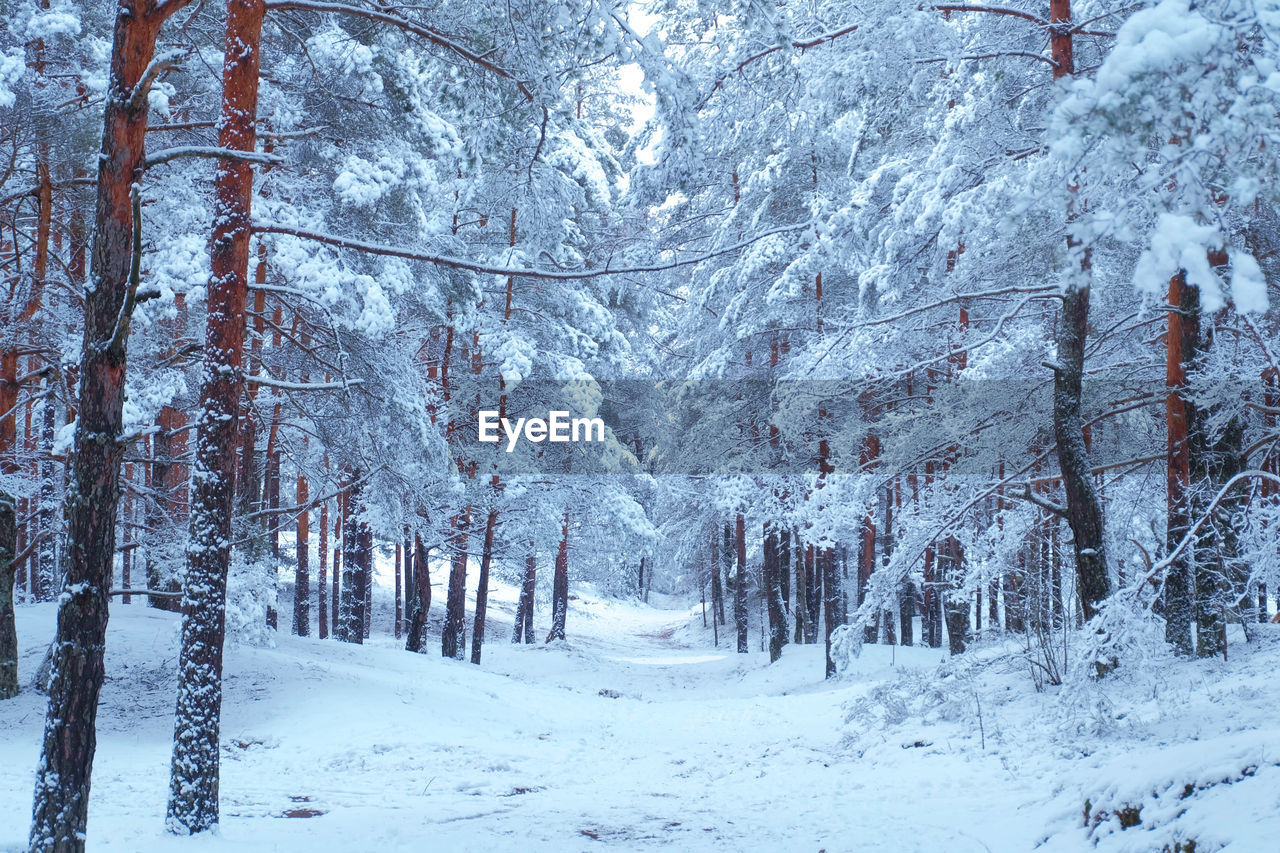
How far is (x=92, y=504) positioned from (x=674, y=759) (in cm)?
722

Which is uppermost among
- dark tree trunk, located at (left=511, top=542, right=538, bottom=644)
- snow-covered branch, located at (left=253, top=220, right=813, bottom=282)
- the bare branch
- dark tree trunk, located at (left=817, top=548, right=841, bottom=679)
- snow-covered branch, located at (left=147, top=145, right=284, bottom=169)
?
the bare branch

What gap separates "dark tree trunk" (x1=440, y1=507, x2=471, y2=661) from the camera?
717 inches

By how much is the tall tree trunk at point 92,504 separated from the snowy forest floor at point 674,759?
113 cm

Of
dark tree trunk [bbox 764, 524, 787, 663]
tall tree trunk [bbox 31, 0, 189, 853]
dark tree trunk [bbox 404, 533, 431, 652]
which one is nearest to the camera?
tall tree trunk [bbox 31, 0, 189, 853]

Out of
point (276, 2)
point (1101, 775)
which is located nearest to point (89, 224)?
point (276, 2)

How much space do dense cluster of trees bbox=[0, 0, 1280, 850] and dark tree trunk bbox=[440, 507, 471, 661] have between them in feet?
0.30

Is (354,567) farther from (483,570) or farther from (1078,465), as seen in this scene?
(1078,465)

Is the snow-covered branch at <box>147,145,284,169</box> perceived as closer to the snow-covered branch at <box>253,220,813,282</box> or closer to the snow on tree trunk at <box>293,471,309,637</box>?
the snow-covered branch at <box>253,220,813,282</box>

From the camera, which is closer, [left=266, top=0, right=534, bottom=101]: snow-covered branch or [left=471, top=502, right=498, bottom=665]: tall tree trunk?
[left=266, top=0, right=534, bottom=101]: snow-covered branch

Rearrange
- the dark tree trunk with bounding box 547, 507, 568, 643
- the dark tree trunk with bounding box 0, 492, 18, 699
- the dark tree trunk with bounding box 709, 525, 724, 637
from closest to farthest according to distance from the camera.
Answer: the dark tree trunk with bounding box 0, 492, 18, 699, the dark tree trunk with bounding box 547, 507, 568, 643, the dark tree trunk with bounding box 709, 525, 724, 637

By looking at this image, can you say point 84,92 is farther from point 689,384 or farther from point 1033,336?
point 689,384

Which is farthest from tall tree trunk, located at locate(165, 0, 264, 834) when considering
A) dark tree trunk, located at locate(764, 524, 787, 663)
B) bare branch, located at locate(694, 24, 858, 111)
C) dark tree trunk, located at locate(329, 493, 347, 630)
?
dark tree trunk, located at locate(764, 524, 787, 663)

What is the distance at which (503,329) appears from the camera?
16.6m

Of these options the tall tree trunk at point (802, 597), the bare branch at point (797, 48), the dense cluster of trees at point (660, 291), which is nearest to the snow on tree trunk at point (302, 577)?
the dense cluster of trees at point (660, 291)
